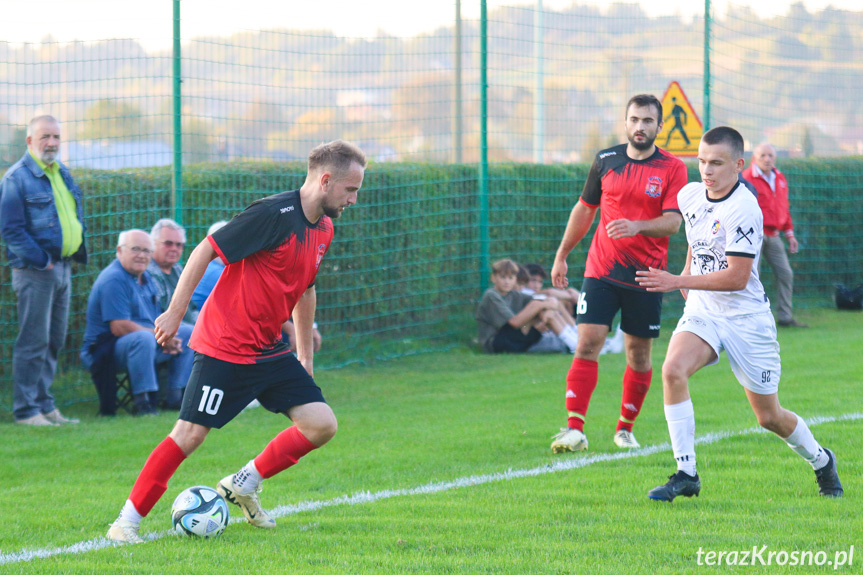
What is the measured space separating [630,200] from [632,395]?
52.9 inches

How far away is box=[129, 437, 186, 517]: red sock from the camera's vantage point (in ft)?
15.8

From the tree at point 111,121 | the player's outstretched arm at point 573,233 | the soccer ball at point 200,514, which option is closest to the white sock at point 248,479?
the soccer ball at point 200,514

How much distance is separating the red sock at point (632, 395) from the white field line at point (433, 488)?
0.80 feet

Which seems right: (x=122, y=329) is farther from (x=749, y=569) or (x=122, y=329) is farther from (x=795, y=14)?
(x=795, y=14)

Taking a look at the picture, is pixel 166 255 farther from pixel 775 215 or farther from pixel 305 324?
pixel 775 215

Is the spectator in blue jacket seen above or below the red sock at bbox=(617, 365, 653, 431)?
above

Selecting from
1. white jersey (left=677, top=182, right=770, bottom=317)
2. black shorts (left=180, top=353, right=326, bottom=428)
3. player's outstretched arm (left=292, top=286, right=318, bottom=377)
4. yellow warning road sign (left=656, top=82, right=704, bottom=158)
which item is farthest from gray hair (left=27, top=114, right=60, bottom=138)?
yellow warning road sign (left=656, top=82, right=704, bottom=158)

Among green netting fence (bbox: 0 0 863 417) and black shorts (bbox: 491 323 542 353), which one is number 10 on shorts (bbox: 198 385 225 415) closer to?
green netting fence (bbox: 0 0 863 417)

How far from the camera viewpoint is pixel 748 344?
210 inches

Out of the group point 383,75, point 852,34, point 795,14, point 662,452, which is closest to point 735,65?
point 795,14

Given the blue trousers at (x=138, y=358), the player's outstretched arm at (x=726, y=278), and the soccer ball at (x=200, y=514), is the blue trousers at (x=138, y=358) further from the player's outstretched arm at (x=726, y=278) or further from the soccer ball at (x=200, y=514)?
the player's outstretched arm at (x=726, y=278)

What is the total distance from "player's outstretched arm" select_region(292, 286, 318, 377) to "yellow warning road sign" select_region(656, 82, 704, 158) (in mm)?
9519

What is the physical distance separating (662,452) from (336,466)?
215 cm

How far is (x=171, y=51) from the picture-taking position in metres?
9.57
